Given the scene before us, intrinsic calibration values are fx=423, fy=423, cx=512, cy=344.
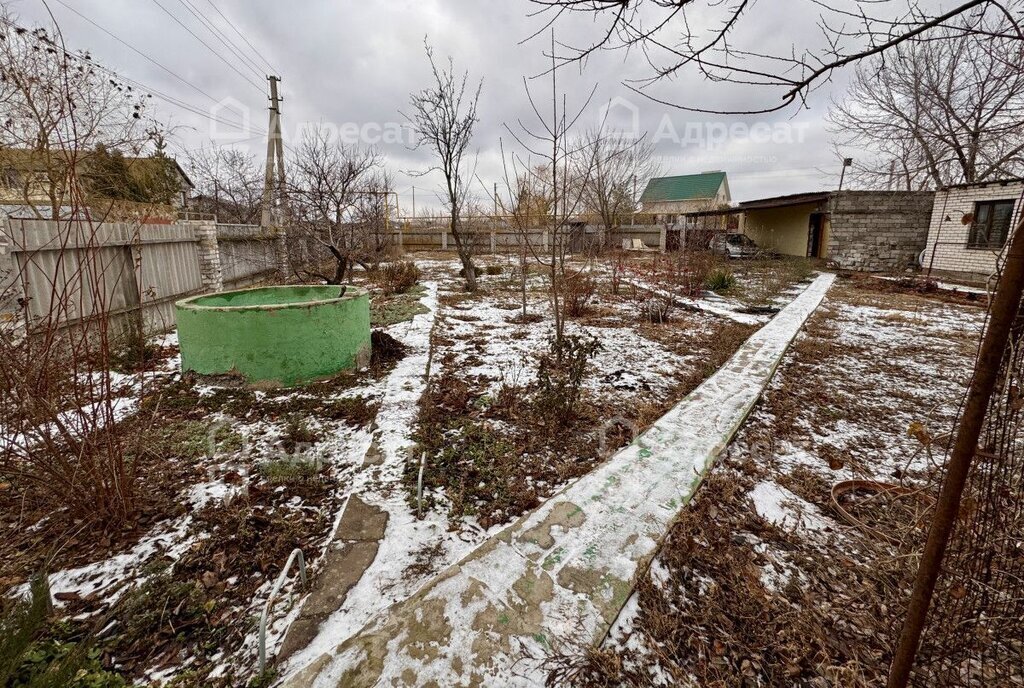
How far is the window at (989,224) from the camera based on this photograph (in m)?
11.6

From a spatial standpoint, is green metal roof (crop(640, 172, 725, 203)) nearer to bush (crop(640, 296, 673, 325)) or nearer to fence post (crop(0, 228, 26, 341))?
bush (crop(640, 296, 673, 325))

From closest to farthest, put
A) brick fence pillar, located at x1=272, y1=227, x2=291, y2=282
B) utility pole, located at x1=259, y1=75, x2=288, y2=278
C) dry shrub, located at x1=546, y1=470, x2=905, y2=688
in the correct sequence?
dry shrub, located at x1=546, y1=470, x2=905, y2=688 < brick fence pillar, located at x1=272, y1=227, x2=291, y2=282 < utility pole, located at x1=259, y1=75, x2=288, y2=278

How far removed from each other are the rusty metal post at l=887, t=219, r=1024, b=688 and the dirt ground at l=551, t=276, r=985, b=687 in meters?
0.07

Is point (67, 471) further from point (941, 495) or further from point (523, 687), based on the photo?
point (941, 495)

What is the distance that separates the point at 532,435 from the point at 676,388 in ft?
6.57

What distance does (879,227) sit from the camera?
603 inches

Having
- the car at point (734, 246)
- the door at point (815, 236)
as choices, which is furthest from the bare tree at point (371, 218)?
the door at point (815, 236)

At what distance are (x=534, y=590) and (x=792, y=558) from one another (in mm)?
1425

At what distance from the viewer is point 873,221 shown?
1532 centimetres

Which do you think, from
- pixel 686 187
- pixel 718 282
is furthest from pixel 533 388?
pixel 686 187

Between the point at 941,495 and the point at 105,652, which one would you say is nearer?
the point at 941,495

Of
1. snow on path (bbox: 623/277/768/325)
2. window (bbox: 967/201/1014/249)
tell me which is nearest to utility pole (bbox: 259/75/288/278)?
snow on path (bbox: 623/277/768/325)

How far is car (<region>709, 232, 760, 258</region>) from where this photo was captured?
19.1 m

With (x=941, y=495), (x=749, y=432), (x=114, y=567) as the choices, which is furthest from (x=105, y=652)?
(x=749, y=432)
